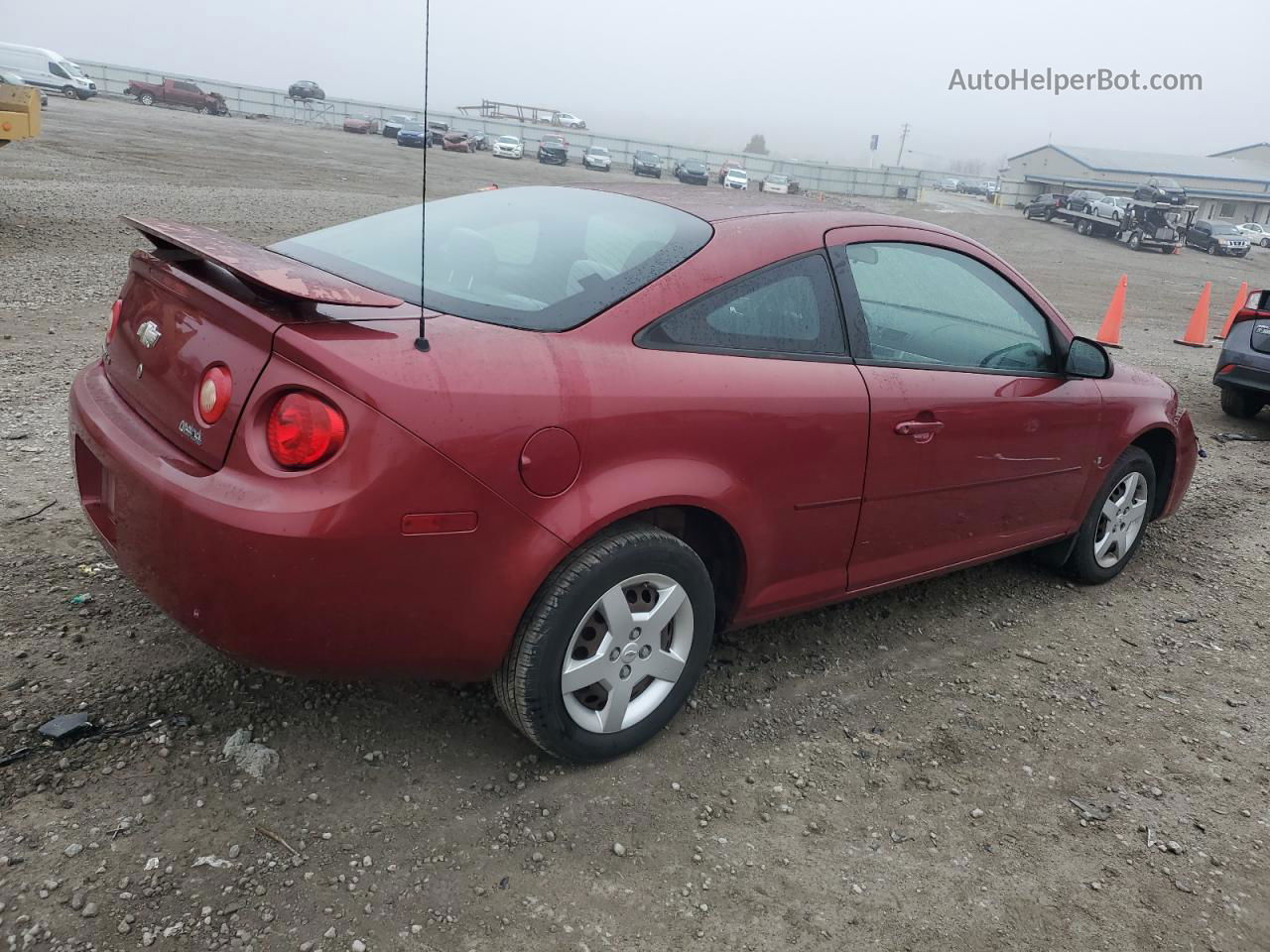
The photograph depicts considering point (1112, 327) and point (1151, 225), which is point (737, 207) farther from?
point (1151, 225)

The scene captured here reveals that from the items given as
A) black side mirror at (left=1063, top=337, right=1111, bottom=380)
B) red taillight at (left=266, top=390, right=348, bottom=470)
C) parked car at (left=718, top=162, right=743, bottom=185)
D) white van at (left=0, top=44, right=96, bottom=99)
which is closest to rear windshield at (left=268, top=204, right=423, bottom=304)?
red taillight at (left=266, top=390, right=348, bottom=470)

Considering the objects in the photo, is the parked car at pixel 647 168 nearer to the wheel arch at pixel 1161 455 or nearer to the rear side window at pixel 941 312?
the wheel arch at pixel 1161 455

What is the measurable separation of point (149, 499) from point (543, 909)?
132cm

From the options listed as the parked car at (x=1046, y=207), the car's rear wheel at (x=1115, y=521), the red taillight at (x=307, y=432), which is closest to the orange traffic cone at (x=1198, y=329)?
the car's rear wheel at (x=1115, y=521)

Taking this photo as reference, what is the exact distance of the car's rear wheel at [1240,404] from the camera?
8.17 metres

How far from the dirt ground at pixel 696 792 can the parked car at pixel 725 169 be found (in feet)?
162

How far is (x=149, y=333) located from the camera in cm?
252

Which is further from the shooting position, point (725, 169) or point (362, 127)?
point (725, 169)

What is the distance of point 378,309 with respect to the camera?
7.61 feet

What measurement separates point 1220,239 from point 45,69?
4614 cm

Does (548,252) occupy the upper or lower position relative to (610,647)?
upper

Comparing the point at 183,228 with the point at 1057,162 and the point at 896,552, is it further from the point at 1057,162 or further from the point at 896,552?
the point at 1057,162

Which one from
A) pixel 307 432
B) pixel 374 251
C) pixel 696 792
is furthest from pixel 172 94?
pixel 696 792

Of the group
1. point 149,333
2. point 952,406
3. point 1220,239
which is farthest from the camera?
point 1220,239
